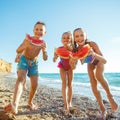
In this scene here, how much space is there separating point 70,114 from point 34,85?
115 cm

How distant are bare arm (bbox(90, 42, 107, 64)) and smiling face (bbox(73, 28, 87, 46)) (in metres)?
0.21

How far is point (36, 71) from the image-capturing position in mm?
6043

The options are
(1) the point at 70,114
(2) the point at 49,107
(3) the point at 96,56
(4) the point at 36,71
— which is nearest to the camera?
(3) the point at 96,56

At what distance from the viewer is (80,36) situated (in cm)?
561

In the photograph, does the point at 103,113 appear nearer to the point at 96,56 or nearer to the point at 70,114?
the point at 70,114

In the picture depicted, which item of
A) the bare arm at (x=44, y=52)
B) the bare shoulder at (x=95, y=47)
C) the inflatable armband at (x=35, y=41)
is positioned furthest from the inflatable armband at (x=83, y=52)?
the inflatable armband at (x=35, y=41)

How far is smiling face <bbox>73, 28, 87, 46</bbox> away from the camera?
5586 mm

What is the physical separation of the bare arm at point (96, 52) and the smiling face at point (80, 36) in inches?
8.2

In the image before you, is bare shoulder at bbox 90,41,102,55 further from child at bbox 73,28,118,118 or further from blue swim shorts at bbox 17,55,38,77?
blue swim shorts at bbox 17,55,38,77

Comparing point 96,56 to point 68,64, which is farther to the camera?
point 68,64

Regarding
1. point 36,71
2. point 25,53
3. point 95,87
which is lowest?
point 95,87

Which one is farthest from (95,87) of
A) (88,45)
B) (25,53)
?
(25,53)

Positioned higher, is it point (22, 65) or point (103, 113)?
point (22, 65)

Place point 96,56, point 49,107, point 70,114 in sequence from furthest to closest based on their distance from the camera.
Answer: point 49,107 → point 70,114 → point 96,56
